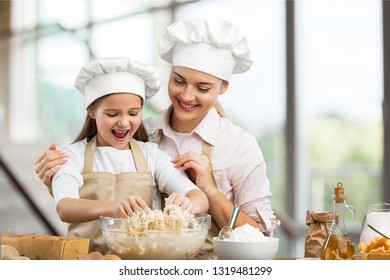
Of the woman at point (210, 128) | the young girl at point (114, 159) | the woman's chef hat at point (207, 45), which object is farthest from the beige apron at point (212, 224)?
the woman's chef hat at point (207, 45)

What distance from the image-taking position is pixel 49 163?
196cm

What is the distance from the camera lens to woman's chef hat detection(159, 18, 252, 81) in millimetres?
2027

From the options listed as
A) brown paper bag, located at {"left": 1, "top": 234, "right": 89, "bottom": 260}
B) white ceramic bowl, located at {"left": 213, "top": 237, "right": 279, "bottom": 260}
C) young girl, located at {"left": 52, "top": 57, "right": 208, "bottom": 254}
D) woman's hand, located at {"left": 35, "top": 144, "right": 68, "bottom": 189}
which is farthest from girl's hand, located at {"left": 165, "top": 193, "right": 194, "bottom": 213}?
woman's hand, located at {"left": 35, "top": 144, "right": 68, "bottom": 189}

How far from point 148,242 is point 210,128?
56cm

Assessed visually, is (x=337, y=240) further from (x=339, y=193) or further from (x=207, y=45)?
(x=207, y=45)

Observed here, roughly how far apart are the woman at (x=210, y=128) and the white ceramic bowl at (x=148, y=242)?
31cm

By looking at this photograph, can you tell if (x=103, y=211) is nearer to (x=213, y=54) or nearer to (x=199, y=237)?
(x=199, y=237)

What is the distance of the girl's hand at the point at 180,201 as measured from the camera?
1822 millimetres

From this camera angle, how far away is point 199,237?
177 cm

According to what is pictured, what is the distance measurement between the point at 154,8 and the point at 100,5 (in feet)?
2.70

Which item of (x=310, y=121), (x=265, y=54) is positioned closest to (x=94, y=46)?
(x=265, y=54)

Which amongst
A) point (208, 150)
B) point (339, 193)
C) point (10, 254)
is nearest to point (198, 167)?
point (208, 150)

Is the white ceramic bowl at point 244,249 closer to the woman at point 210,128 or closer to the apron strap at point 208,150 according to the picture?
the woman at point 210,128

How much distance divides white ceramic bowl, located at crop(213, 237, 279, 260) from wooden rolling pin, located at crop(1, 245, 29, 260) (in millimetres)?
492
